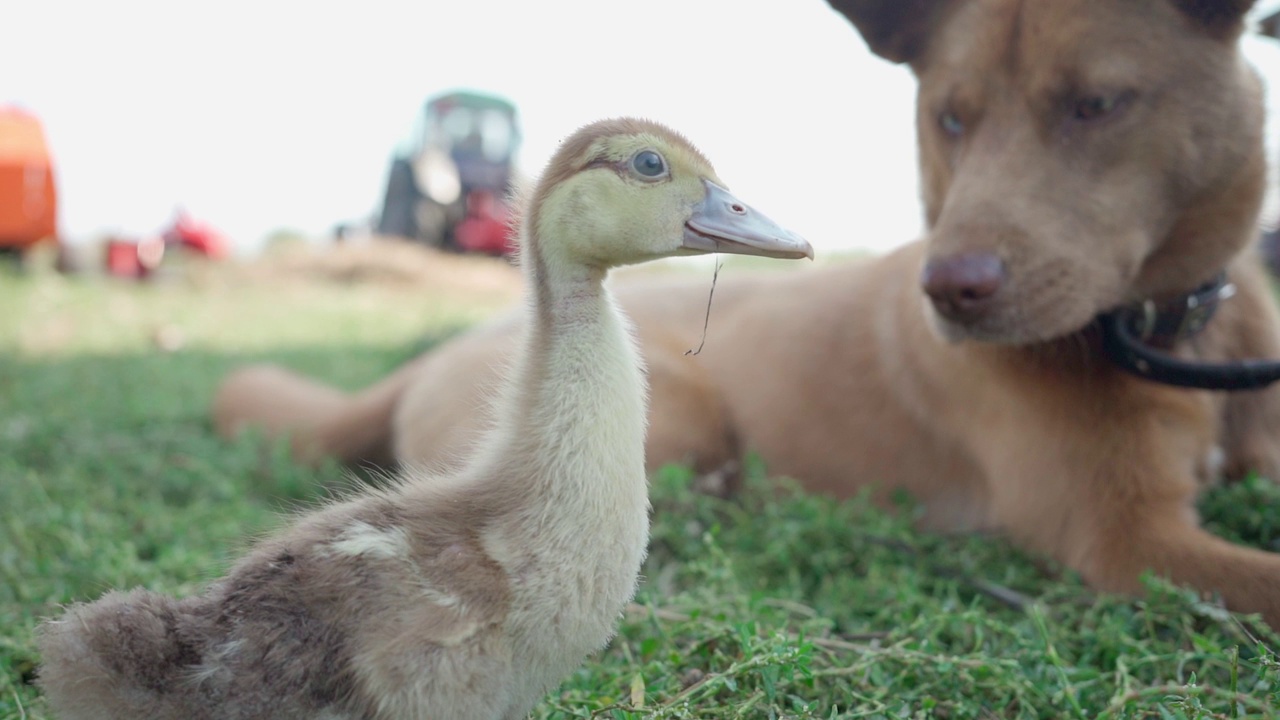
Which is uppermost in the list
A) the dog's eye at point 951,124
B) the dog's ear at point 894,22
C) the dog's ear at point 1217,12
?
the dog's ear at point 1217,12

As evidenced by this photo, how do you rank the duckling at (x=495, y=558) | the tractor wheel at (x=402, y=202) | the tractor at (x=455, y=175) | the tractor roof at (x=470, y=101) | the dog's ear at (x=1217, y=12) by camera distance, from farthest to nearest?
the tractor roof at (x=470, y=101), the tractor wheel at (x=402, y=202), the tractor at (x=455, y=175), the dog's ear at (x=1217, y=12), the duckling at (x=495, y=558)

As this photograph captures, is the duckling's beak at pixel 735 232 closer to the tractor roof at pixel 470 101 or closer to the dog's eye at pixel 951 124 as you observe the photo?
the dog's eye at pixel 951 124

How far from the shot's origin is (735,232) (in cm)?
145

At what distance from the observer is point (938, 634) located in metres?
2.12

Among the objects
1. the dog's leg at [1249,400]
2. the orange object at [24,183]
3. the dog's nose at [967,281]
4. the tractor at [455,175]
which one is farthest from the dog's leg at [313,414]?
the tractor at [455,175]

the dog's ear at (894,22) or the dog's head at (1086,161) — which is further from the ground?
the dog's ear at (894,22)

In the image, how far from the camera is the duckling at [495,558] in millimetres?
1237

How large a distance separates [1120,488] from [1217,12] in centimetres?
113

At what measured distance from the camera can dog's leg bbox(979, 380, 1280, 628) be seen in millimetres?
2344

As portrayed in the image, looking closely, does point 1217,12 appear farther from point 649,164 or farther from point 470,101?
point 470,101

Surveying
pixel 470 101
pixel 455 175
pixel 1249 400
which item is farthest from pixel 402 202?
pixel 1249 400

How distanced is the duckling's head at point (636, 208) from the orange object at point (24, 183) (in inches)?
385

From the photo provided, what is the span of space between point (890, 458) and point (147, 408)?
328 centimetres

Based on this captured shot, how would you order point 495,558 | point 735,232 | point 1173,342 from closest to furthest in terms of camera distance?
1. point 495,558
2. point 735,232
3. point 1173,342
